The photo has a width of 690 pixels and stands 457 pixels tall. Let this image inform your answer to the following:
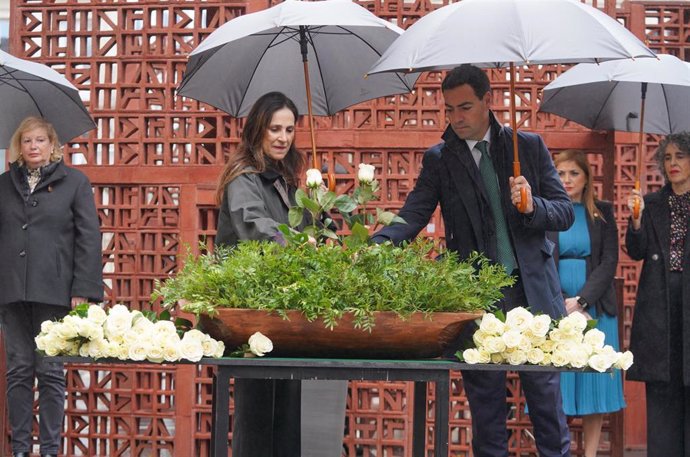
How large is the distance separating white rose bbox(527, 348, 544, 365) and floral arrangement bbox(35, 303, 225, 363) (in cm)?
93

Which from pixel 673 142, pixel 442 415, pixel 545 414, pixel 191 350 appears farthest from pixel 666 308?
pixel 191 350

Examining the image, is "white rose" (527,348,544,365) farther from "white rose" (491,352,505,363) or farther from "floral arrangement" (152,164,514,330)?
"floral arrangement" (152,164,514,330)

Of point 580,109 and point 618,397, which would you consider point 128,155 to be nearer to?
point 580,109

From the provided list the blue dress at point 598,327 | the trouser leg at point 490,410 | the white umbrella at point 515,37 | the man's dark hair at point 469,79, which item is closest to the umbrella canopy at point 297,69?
the man's dark hair at point 469,79

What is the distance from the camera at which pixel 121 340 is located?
3215 mm

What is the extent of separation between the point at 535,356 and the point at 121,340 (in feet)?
4.10

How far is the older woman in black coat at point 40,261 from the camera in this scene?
560cm

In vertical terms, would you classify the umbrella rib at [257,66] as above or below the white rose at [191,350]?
above

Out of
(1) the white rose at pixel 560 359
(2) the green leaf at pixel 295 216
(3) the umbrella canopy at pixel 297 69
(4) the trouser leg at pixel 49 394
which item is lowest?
(4) the trouser leg at pixel 49 394

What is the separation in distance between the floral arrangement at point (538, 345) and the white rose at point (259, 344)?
591 mm

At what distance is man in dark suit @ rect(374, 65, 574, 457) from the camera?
4242 millimetres

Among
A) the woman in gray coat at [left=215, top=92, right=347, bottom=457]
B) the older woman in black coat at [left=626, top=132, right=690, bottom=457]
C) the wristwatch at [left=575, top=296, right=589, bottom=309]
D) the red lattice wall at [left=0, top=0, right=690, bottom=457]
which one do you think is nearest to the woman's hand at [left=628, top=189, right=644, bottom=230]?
the older woman in black coat at [left=626, top=132, right=690, bottom=457]

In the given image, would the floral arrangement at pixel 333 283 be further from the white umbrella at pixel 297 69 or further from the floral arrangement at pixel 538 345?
the white umbrella at pixel 297 69

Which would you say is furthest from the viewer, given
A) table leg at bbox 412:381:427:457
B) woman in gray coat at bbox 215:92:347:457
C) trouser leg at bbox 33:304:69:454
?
trouser leg at bbox 33:304:69:454
